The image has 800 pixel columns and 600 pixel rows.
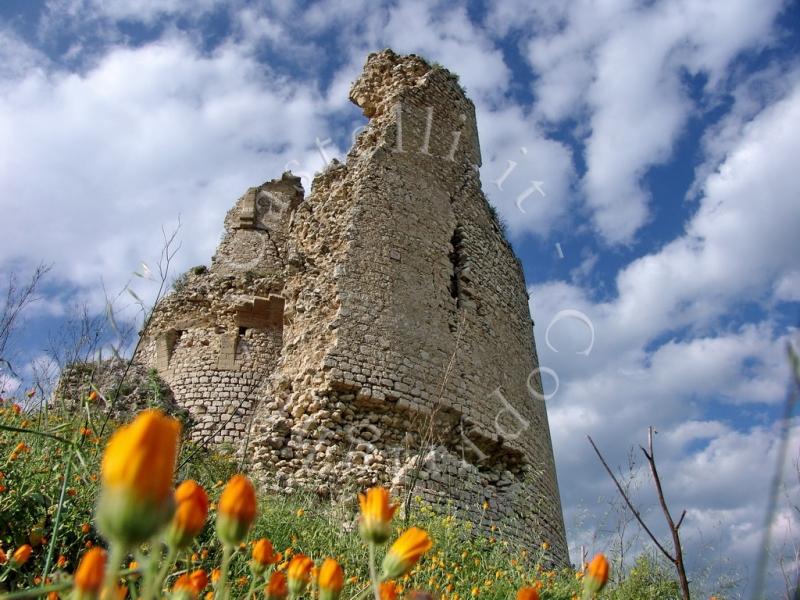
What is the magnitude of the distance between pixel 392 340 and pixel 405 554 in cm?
601

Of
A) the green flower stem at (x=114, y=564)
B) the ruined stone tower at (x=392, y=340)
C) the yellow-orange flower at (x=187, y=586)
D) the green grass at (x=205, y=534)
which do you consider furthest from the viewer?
the ruined stone tower at (x=392, y=340)

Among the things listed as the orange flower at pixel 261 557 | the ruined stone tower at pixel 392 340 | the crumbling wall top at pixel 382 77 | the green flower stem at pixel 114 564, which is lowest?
the green flower stem at pixel 114 564

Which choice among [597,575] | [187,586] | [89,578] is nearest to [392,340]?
[597,575]

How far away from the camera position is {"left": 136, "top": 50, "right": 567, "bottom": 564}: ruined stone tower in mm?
6695

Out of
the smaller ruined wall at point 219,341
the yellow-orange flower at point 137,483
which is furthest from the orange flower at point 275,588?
the smaller ruined wall at point 219,341

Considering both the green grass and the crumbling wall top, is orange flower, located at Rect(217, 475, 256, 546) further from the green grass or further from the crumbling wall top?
the crumbling wall top

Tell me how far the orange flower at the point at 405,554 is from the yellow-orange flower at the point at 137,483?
0.53 meters

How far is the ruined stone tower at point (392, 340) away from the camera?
6.70m

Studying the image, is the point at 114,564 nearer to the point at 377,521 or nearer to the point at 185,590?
the point at 185,590

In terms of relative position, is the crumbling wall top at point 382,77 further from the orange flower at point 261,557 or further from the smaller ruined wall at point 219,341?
the orange flower at point 261,557

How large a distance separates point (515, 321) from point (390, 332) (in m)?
2.96

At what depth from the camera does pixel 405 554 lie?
3.61 feet

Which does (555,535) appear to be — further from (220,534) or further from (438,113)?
(220,534)

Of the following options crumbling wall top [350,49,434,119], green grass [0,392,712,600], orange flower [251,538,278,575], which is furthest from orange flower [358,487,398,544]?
crumbling wall top [350,49,434,119]
